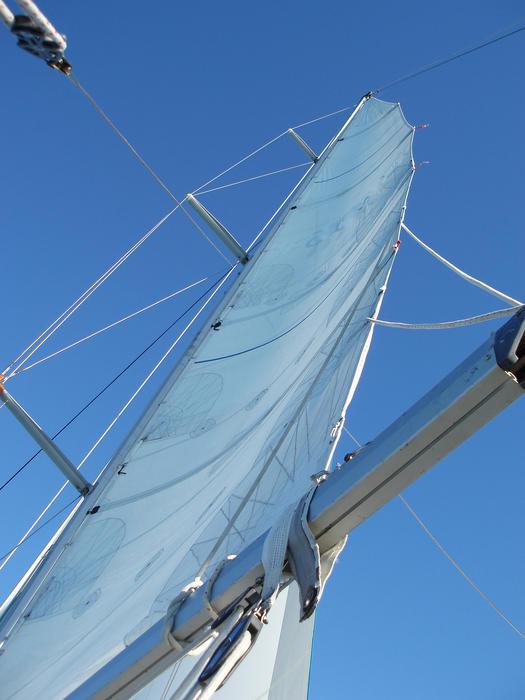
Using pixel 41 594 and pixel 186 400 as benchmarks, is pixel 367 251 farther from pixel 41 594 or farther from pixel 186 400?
pixel 41 594

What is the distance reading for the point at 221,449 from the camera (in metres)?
4.05

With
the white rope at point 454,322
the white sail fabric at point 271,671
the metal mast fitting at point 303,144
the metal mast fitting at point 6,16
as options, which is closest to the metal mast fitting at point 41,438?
the white sail fabric at point 271,671

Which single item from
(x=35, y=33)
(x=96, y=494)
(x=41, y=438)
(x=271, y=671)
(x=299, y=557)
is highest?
(x=35, y=33)

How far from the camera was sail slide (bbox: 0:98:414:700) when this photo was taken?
8.87ft

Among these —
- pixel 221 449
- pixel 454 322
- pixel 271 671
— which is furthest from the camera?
pixel 221 449

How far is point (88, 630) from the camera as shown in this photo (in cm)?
299

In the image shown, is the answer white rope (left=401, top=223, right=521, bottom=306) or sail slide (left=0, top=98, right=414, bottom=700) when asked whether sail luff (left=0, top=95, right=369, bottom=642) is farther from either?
white rope (left=401, top=223, right=521, bottom=306)

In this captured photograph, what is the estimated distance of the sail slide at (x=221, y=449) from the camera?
2.70 m

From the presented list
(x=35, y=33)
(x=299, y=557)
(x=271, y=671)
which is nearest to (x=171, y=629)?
(x=299, y=557)

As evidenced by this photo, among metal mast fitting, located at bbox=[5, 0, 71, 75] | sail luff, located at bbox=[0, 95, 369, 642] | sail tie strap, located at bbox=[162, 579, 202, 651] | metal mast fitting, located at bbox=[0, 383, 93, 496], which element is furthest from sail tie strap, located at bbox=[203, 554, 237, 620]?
metal mast fitting, located at bbox=[0, 383, 93, 496]

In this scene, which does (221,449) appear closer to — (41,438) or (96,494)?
(96,494)

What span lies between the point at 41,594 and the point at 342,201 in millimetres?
5761

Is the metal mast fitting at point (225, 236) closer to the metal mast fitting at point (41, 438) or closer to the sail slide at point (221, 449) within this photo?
the sail slide at point (221, 449)

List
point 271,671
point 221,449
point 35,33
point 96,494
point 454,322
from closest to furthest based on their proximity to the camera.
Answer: point 35,33, point 454,322, point 271,671, point 221,449, point 96,494
